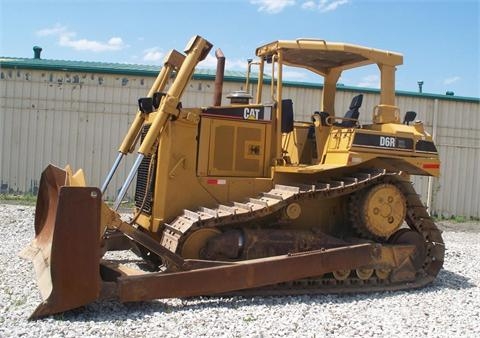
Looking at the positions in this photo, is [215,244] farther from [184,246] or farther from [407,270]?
[407,270]

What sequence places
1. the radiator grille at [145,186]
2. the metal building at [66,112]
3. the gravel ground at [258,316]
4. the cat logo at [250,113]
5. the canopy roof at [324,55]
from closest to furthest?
the gravel ground at [258,316]
the radiator grille at [145,186]
the cat logo at [250,113]
the canopy roof at [324,55]
the metal building at [66,112]

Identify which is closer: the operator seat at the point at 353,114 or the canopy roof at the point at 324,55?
the canopy roof at the point at 324,55

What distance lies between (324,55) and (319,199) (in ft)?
7.32

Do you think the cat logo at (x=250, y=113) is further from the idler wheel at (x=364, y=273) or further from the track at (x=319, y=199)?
the idler wheel at (x=364, y=273)

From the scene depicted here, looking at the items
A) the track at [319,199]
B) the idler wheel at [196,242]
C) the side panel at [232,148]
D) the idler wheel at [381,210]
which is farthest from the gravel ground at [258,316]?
the side panel at [232,148]

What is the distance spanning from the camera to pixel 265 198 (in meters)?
6.62

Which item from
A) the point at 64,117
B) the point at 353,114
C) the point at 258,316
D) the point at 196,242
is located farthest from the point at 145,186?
the point at 64,117

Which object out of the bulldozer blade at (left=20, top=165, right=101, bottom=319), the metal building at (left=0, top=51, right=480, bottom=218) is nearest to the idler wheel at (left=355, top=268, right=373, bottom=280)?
the bulldozer blade at (left=20, top=165, right=101, bottom=319)

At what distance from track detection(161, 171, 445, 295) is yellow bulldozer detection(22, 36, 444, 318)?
2 centimetres

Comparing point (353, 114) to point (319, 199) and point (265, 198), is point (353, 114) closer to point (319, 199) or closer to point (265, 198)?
point (319, 199)

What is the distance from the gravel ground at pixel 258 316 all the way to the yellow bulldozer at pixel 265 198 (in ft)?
0.72

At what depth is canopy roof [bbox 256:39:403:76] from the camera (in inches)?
282

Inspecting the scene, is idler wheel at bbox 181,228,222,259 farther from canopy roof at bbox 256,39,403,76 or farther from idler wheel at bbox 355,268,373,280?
canopy roof at bbox 256,39,403,76

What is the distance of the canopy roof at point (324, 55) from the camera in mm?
7160
